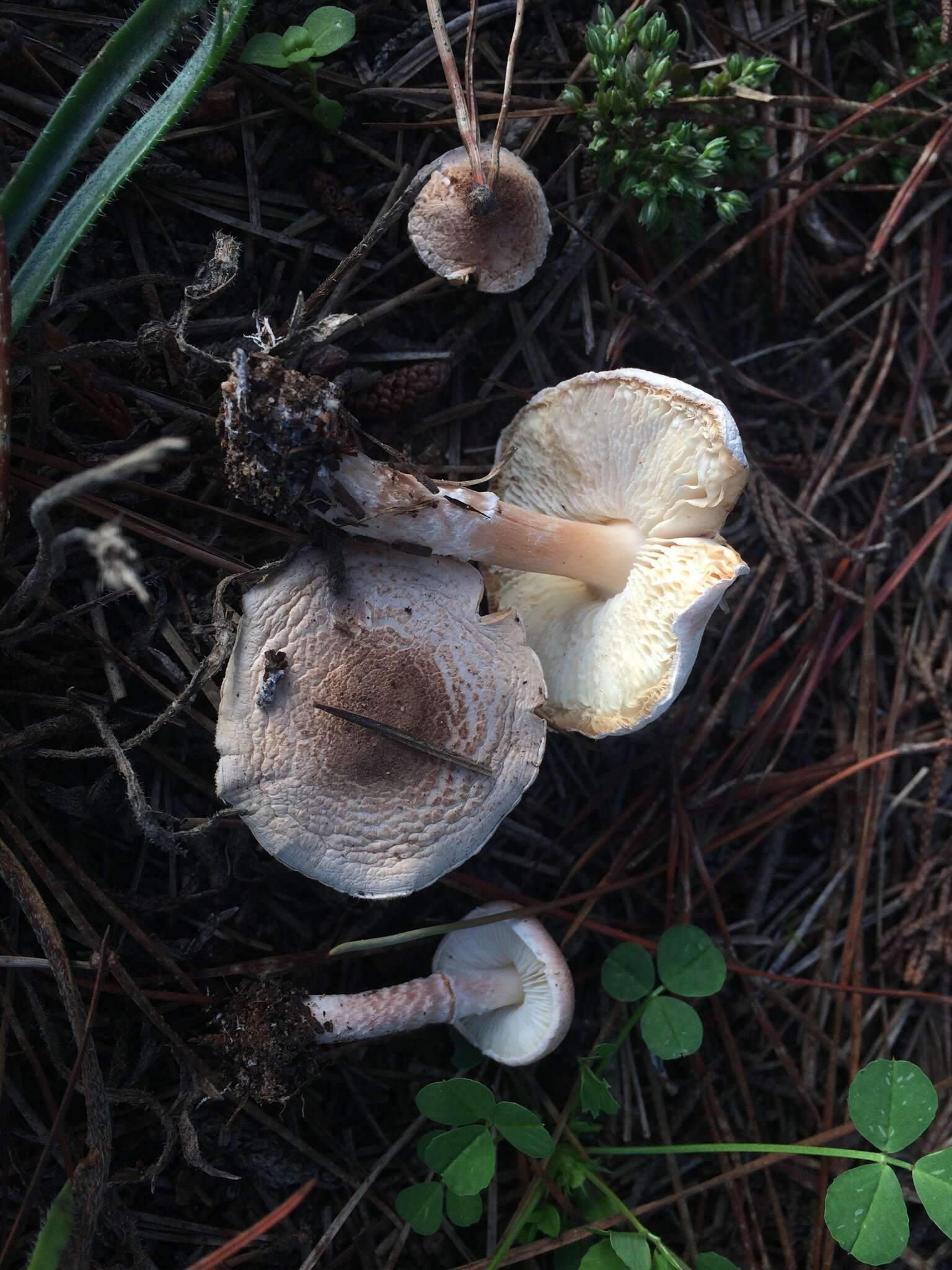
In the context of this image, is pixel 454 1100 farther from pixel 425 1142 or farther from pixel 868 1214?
pixel 868 1214

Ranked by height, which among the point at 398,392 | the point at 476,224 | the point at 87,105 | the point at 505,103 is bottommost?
the point at 398,392

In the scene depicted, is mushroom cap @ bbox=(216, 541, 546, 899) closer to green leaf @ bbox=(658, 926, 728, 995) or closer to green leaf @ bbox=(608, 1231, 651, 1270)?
green leaf @ bbox=(658, 926, 728, 995)

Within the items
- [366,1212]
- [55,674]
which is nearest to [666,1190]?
[366,1212]

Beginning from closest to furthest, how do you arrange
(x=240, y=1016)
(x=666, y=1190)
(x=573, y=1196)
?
(x=240, y=1016), (x=573, y=1196), (x=666, y=1190)

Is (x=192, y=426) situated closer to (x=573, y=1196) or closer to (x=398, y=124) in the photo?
(x=398, y=124)

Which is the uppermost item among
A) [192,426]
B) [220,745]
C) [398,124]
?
[398,124]

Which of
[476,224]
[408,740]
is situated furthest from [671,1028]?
[476,224]

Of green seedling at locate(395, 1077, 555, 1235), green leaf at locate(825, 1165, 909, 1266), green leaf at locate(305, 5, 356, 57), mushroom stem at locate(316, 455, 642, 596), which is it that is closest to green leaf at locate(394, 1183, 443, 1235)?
green seedling at locate(395, 1077, 555, 1235)
